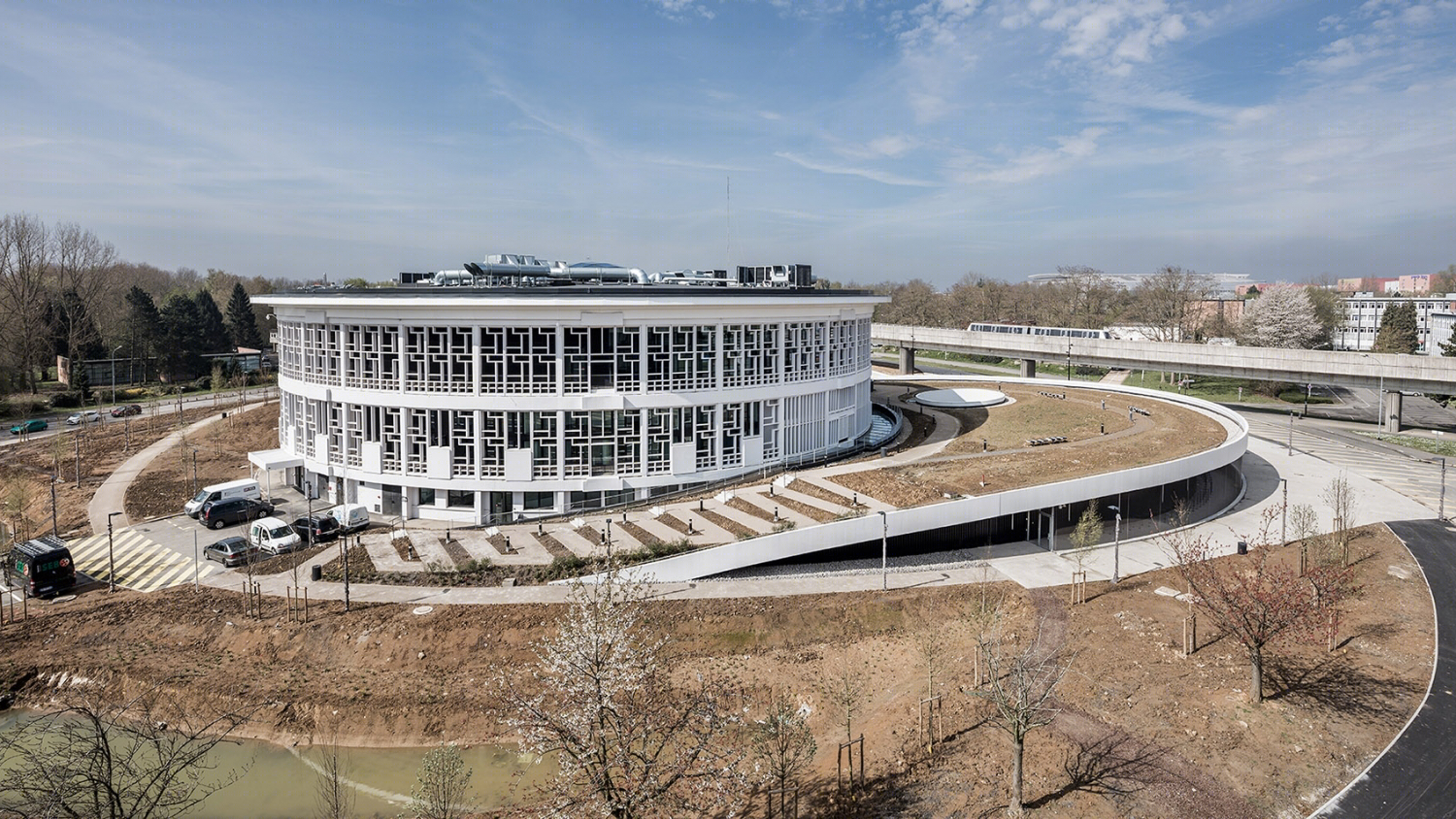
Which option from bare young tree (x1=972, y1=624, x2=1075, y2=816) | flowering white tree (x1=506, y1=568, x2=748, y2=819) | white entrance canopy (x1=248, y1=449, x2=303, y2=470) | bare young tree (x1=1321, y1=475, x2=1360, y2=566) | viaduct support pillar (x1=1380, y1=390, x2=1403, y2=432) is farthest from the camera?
viaduct support pillar (x1=1380, y1=390, x2=1403, y2=432)

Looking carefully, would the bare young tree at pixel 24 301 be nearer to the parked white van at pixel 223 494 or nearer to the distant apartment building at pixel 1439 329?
the parked white van at pixel 223 494

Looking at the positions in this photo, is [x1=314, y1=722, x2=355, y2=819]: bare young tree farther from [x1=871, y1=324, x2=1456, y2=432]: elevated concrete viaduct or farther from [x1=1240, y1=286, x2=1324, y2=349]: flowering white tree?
[x1=1240, y1=286, x2=1324, y2=349]: flowering white tree

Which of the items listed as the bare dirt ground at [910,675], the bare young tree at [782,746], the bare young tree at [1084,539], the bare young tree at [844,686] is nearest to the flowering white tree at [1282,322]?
the bare dirt ground at [910,675]

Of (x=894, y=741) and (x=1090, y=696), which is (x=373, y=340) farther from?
(x=1090, y=696)

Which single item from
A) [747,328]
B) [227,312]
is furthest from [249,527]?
[227,312]

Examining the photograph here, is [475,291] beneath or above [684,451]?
above

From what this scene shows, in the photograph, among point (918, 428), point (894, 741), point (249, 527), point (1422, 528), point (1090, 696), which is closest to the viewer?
point (894, 741)

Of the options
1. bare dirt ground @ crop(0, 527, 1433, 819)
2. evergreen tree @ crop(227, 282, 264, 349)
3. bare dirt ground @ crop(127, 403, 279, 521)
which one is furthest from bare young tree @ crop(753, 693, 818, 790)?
evergreen tree @ crop(227, 282, 264, 349)

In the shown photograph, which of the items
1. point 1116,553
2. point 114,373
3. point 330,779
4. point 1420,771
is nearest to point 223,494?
point 330,779
